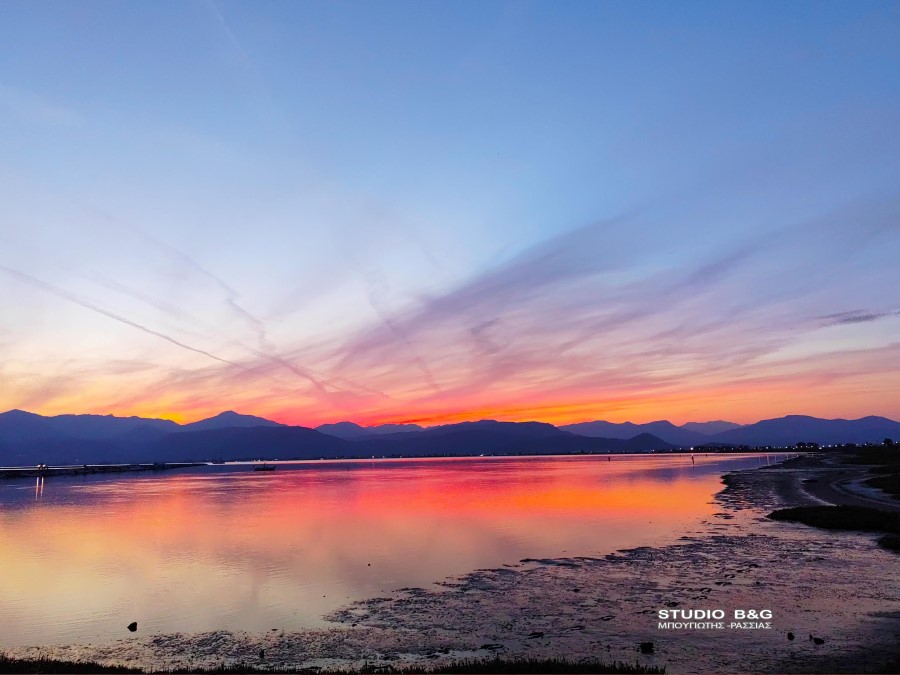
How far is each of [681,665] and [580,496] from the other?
6037 cm

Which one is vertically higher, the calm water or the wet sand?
the wet sand

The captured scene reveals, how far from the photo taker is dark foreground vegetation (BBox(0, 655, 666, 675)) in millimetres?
15008

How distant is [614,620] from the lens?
67.3ft

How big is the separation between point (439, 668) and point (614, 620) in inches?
294

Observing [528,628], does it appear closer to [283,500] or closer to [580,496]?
[580,496]

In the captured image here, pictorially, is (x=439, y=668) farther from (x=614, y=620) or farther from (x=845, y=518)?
(x=845, y=518)

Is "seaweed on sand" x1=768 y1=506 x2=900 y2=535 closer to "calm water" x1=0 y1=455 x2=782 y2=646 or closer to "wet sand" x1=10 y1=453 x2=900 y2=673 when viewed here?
"wet sand" x1=10 y1=453 x2=900 y2=673

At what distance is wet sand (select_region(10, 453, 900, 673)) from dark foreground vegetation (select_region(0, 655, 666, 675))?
979 millimetres

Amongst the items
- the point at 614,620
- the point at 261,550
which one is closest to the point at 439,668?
the point at 614,620

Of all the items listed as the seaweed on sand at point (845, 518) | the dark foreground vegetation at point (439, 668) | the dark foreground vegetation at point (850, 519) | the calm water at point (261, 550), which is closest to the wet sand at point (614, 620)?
the dark foreground vegetation at point (439, 668)

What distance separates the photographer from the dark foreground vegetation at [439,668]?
49.2 feet

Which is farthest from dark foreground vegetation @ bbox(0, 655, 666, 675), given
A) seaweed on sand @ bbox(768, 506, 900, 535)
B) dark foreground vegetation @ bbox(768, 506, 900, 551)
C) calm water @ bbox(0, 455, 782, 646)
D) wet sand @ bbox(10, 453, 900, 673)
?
seaweed on sand @ bbox(768, 506, 900, 535)

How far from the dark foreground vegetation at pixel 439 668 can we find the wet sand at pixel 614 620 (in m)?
0.98

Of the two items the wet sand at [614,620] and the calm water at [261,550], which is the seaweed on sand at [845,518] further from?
the calm water at [261,550]
